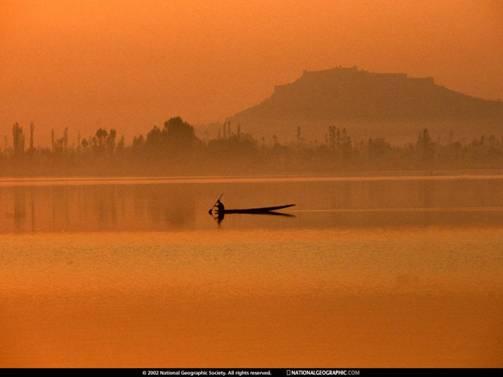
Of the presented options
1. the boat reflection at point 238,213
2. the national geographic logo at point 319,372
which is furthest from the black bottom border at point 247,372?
the boat reflection at point 238,213

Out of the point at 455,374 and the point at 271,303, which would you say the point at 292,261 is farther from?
the point at 455,374

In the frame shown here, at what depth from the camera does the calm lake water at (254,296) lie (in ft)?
54.3

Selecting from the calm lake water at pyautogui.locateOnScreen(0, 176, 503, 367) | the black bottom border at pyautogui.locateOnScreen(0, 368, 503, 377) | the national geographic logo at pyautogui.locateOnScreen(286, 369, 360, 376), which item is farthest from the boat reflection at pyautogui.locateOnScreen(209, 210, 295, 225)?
the national geographic logo at pyautogui.locateOnScreen(286, 369, 360, 376)

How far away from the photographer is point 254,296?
73.2ft

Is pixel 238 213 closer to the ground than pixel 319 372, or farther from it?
farther from it

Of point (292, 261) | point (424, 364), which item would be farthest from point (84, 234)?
point (424, 364)

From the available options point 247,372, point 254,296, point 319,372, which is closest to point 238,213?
point 254,296

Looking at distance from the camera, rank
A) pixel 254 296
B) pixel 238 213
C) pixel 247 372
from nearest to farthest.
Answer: pixel 247 372
pixel 254 296
pixel 238 213

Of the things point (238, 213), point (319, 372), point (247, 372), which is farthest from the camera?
point (238, 213)

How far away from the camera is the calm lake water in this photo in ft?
54.3

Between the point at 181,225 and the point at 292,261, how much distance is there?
19186 millimetres

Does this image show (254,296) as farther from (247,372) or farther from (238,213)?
(238,213)

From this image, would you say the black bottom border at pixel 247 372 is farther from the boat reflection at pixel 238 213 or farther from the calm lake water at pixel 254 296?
the boat reflection at pixel 238 213

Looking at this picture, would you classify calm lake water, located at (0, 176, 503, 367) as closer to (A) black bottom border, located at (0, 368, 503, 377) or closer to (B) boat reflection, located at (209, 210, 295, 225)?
(A) black bottom border, located at (0, 368, 503, 377)
